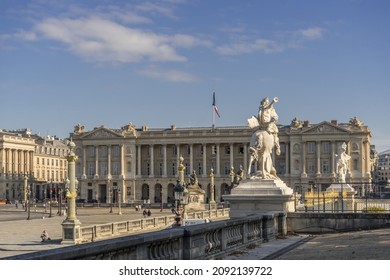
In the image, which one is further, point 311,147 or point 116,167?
point 116,167

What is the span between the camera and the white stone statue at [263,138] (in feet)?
69.4

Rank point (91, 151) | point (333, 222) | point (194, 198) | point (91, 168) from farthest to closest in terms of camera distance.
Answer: point (91, 168)
point (91, 151)
point (194, 198)
point (333, 222)

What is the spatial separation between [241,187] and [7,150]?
15782 centimetres

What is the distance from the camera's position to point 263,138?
2128 centimetres

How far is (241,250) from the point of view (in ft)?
52.9

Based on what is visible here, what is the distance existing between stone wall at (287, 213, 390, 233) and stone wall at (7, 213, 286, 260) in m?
2.07

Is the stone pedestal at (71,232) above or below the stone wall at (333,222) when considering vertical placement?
below

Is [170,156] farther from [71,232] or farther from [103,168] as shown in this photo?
[71,232]

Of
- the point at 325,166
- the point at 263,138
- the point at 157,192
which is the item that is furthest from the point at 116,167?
the point at 263,138

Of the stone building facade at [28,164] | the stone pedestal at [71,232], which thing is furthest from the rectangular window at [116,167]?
the stone pedestal at [71,232]

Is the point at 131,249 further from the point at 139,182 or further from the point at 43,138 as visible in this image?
the point at 43,138

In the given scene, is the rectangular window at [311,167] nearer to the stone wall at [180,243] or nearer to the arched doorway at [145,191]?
the arched doorway at [145,191]

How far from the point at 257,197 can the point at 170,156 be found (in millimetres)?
146627

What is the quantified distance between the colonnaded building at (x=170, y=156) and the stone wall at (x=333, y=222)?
443ft
